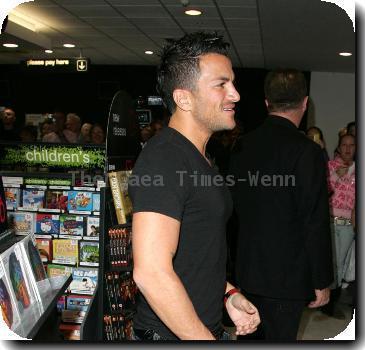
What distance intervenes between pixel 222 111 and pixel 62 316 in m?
2.01

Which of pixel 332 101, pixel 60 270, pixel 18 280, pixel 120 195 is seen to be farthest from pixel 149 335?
pixel 332 101

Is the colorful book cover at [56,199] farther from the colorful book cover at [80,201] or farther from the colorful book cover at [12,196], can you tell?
the colorful book cover at [12,196]

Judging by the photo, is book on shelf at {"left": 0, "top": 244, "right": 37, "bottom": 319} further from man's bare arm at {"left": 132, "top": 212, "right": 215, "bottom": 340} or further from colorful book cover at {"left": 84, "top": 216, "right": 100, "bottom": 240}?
colorful book cover at {"left": 84, "top": 216, "right": 100, "bottom": 240}

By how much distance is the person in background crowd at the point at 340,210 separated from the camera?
13.8 ft

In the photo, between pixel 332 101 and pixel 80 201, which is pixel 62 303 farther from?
pixel 332 101

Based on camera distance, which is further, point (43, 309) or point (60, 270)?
point (60, 270)

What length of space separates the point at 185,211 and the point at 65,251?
1.75 meters

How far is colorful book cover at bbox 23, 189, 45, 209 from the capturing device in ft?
9.66

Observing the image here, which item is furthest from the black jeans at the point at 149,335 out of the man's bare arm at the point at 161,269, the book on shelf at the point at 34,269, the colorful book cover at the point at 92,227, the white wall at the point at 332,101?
the white wall at the point at 332,101

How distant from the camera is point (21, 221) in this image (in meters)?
2.96

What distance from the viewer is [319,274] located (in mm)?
2180

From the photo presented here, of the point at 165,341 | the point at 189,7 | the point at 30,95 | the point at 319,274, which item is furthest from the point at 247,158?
the point at 30,95

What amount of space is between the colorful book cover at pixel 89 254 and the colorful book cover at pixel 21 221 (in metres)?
0.34

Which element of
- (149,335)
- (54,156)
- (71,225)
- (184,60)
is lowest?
(149,335)
